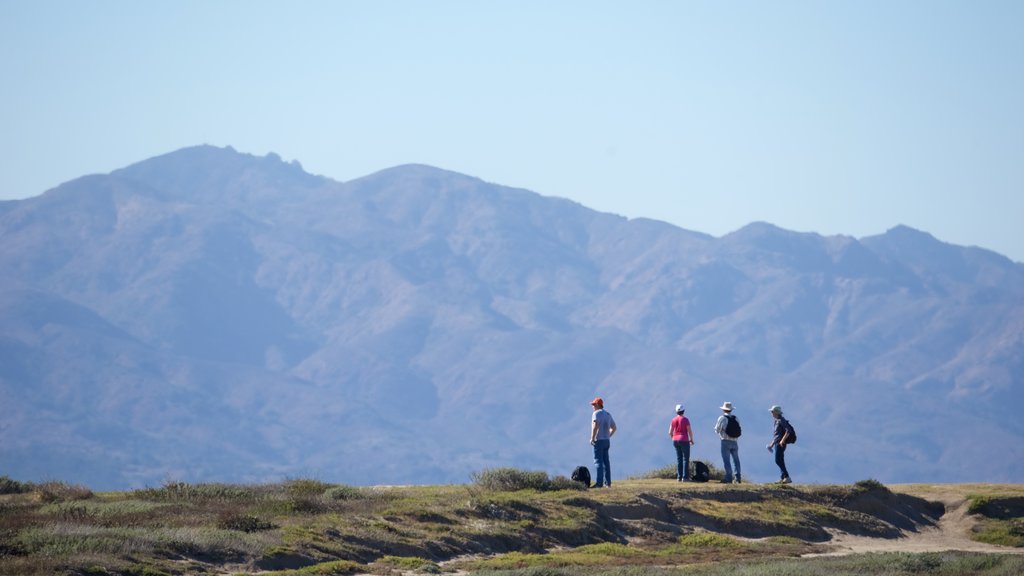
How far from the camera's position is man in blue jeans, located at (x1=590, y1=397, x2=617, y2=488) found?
31875 millimetres

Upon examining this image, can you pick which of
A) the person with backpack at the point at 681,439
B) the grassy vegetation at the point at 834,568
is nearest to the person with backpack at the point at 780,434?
the person with backpack at the point at 681,439

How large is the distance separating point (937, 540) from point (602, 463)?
7.32 m

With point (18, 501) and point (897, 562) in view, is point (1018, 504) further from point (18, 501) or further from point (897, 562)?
point (18, 501)

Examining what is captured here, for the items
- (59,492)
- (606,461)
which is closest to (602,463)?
(606,461)

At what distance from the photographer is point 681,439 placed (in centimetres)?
3309

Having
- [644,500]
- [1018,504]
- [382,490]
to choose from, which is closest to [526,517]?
[644,500]

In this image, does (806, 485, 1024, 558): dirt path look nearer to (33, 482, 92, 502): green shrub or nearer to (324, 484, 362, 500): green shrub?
(324, 484, 362, 500): green shrub

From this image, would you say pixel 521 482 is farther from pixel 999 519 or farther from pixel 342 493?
pixel 999 519

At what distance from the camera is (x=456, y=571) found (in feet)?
80.7

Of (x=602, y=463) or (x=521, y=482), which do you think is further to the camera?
(x=602, y=463)

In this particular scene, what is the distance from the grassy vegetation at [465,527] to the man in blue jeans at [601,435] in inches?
21.9

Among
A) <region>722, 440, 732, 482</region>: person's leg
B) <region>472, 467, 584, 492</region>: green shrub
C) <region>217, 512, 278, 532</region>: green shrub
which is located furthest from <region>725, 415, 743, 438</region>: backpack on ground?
<region>217, 512, 278, 532</region>: green shrub

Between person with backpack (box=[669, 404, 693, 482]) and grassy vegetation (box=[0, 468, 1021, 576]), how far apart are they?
0.71 m

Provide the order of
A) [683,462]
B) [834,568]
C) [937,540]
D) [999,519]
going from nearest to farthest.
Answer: [834,568], [937,540], [999,519], [683,462]
